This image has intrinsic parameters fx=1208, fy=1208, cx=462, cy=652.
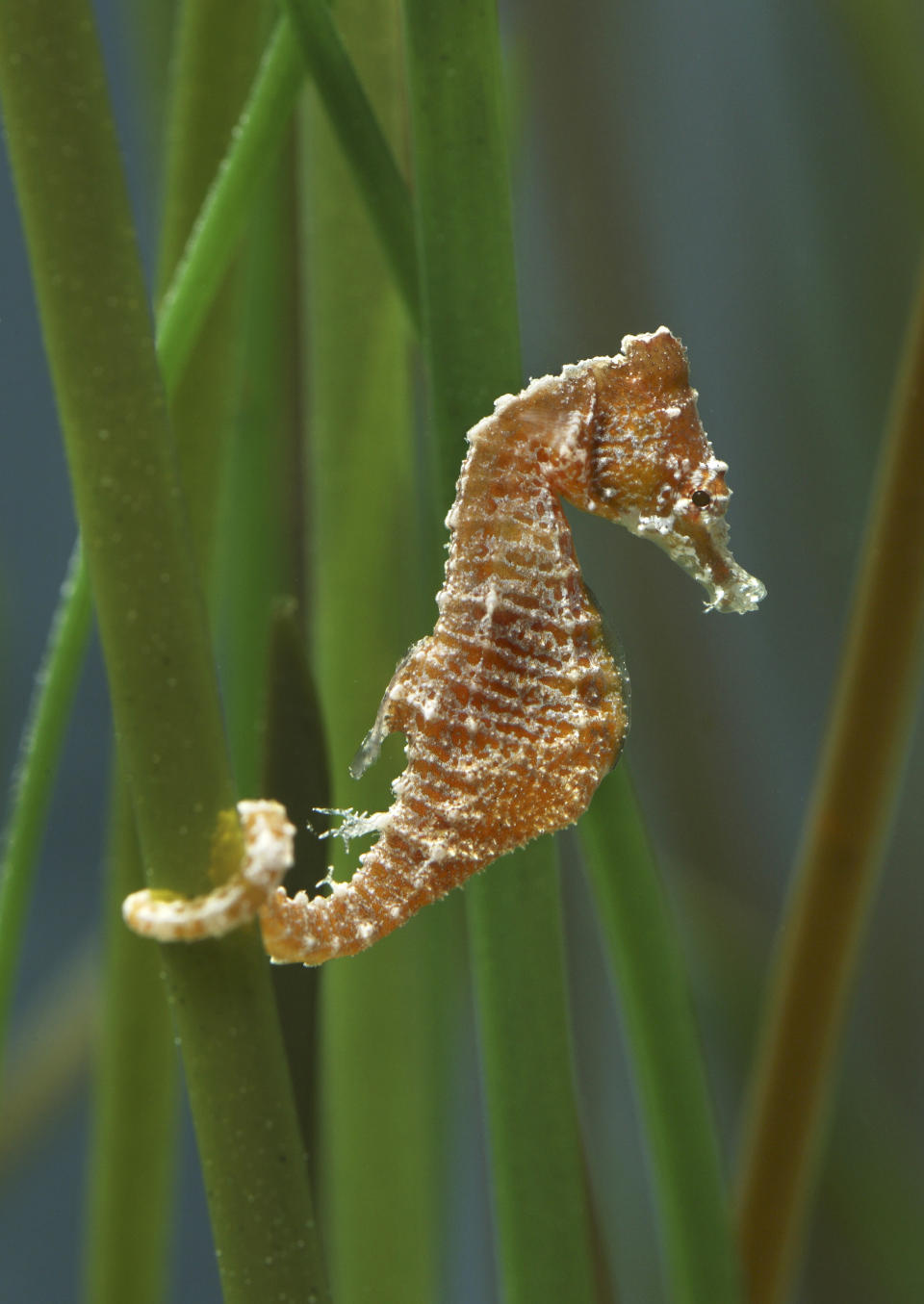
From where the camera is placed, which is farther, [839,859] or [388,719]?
[839,859]

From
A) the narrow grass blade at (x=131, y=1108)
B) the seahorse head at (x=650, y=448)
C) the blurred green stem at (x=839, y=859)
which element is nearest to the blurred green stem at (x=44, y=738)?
the narrow grass blade at (x=131, y=1108)

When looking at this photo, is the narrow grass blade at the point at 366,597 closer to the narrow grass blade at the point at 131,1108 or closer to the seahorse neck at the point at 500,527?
the narrow grass blade at the point at 131,1108

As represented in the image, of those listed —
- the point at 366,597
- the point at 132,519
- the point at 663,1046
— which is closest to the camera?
the point at 132,519

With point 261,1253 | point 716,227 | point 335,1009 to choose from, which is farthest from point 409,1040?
point 716,227

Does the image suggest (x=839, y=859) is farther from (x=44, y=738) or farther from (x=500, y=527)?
(x=44, y=738)

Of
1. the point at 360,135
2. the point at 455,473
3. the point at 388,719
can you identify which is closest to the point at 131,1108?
the point at 388,719

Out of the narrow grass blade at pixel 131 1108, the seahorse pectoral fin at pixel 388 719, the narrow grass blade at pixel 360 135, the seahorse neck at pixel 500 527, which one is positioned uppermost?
the narrow grass blade at pixel 360 135
